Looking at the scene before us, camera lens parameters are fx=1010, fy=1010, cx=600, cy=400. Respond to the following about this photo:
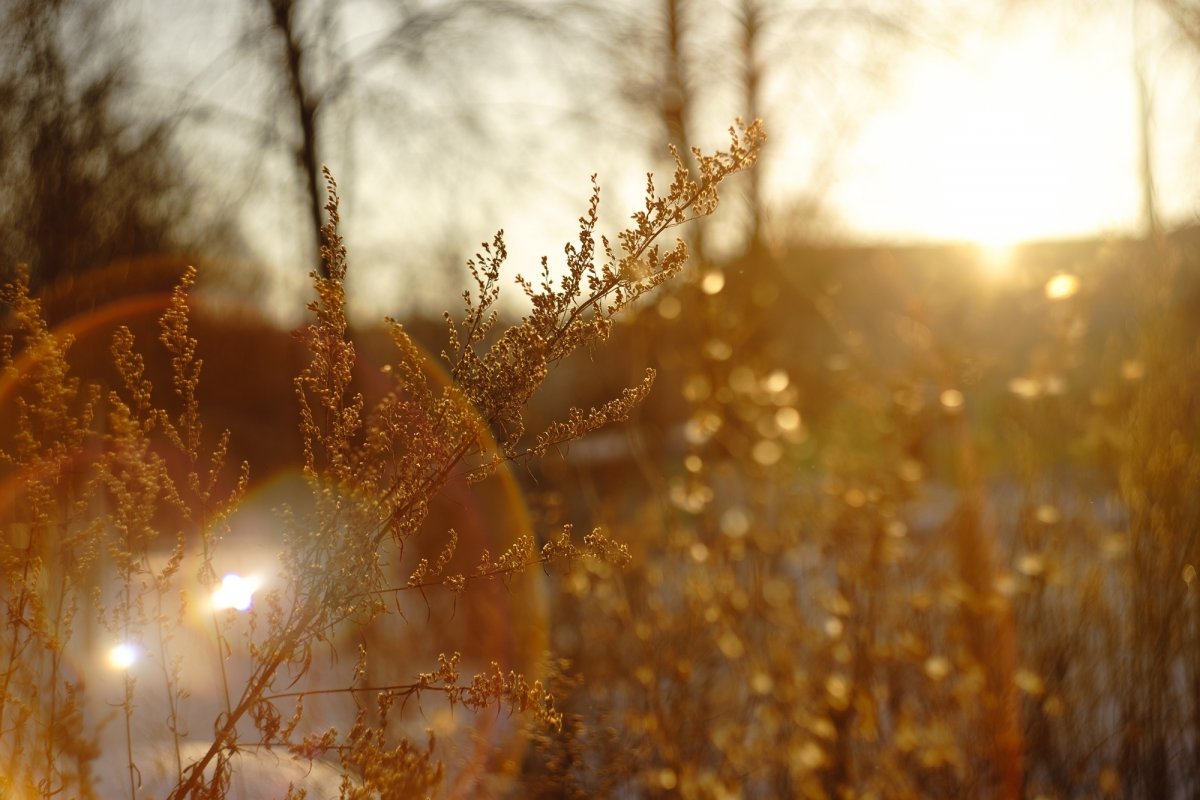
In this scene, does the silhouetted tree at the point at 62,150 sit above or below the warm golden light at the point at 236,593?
above

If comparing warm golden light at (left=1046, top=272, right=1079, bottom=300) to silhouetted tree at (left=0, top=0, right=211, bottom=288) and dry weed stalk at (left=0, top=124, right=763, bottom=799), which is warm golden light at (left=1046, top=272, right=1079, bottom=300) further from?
silhouetted tree at (left=0, top=0, right=211, bottom=288)

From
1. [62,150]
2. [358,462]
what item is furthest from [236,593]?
[62,150]

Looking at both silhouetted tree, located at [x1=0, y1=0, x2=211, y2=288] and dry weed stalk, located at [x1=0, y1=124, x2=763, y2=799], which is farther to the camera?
silhouetted tree, located at [x1=0, y1=0, x2=211, y2=288]

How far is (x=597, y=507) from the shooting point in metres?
4.34

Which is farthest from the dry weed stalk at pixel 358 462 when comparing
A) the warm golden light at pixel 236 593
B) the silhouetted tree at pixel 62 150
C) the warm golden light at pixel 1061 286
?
the warm golden light at pixel 1061 286

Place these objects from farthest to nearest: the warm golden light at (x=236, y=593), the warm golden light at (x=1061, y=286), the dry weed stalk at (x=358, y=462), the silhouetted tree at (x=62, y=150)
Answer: the warm golden light at (x=1061, y=286) < the silhouetted tree at (x=62, y=150) < the warm golden light at (x=236, y=593) < the dry weed stalk at (x=358, y=462)

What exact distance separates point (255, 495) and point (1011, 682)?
336 centimetres

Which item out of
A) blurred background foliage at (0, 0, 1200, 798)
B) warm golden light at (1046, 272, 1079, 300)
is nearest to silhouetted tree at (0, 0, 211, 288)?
blurred background foliage at (0, 0, 1200, 798)

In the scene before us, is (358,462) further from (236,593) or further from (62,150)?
(62,150)

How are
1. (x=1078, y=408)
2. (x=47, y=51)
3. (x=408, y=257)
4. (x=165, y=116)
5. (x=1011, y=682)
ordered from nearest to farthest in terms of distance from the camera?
(x=47, y=51)
(x=165, y=116)
(x=1011, y=682)
(x=408, y=257)
(x=1078, y=408)

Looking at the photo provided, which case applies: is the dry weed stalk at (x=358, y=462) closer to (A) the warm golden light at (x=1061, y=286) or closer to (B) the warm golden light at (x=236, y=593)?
(B) the warm golden light at (x=236, y=593)

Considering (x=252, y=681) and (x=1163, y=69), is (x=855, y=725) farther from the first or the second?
(x=1163, y=69)

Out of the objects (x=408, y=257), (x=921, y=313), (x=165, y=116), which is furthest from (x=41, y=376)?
(x=921, y=313)

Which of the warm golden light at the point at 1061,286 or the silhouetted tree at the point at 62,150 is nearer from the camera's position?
the silhouetted tree at the point at 62,150
